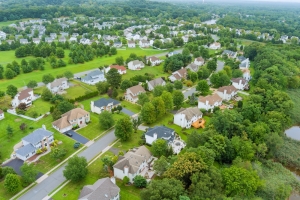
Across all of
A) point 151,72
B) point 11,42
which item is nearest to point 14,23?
point 11,42

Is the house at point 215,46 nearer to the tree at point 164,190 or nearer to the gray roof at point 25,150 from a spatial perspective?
the gray roof at point 25,150

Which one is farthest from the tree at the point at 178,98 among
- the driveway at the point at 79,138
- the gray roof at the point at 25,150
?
the gray roof at the point at 25,150

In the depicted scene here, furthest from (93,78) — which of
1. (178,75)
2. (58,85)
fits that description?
(178,75)

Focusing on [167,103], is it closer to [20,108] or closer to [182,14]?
[20,108]

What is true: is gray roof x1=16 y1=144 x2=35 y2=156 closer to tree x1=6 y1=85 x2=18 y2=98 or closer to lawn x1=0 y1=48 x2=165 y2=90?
tree x1=6 y1=85 x2=18 y2=98

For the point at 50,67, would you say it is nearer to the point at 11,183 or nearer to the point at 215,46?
the point at 11,183
